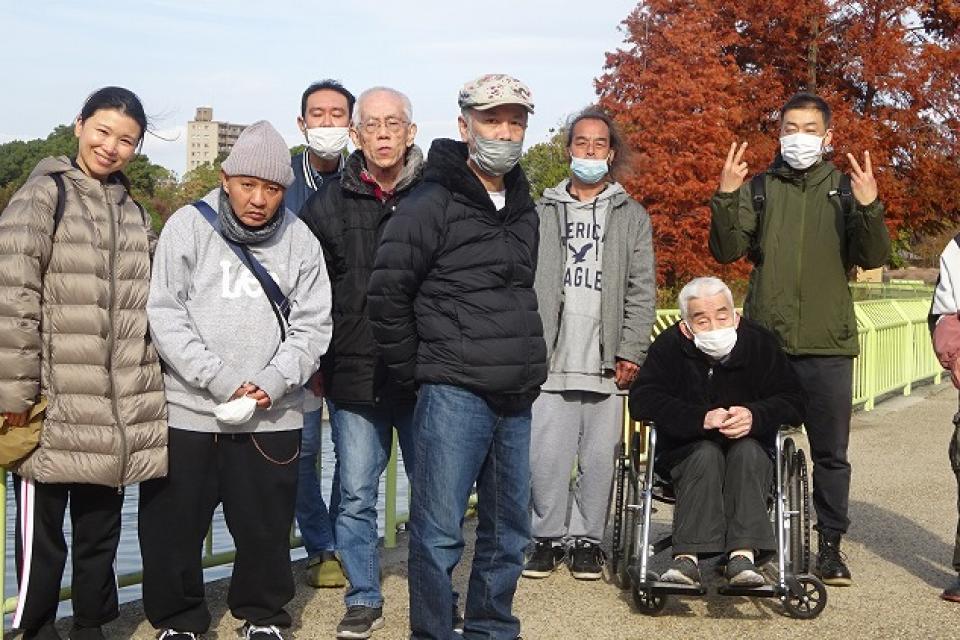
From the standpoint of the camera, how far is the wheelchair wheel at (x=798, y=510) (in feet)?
19.0

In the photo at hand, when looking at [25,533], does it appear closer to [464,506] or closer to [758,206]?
[464,506]

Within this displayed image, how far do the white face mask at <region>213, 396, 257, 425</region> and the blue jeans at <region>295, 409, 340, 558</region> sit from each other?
1.33m

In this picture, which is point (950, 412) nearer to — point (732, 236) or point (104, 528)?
point (732, 236)

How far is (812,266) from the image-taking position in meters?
6.34

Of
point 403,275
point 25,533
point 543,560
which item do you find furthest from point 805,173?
point 25,533

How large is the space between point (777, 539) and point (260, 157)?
2632mm

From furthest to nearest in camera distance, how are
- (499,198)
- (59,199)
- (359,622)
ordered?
(359,622), (499,198), (59,199)

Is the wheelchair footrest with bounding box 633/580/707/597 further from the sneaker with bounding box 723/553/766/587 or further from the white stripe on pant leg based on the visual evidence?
the white stripe on pant leg

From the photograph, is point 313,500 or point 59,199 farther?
point 313,500

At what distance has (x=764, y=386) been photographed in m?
5.96

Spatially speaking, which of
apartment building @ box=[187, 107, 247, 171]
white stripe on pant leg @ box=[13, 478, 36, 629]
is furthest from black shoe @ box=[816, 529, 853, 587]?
apartment building @ box=[187, 107, 247, 171]

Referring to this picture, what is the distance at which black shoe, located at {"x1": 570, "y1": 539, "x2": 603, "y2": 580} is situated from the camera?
648cm

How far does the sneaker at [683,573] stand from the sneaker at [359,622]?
46.3 inches

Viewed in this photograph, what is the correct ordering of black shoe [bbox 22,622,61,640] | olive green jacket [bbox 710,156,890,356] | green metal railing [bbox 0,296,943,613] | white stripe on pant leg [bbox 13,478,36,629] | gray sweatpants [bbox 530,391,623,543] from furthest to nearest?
1. green metal railing [bbox 0,296,943,613]
2. gray sweatpants [bbox 530,391,623,543]
3. olive green jacket [bbox 710,156,890,356]
4. black shoe [bbox 22,622,61,640]
5. white stripe on pant leg [bbox 13,478,36,629]
